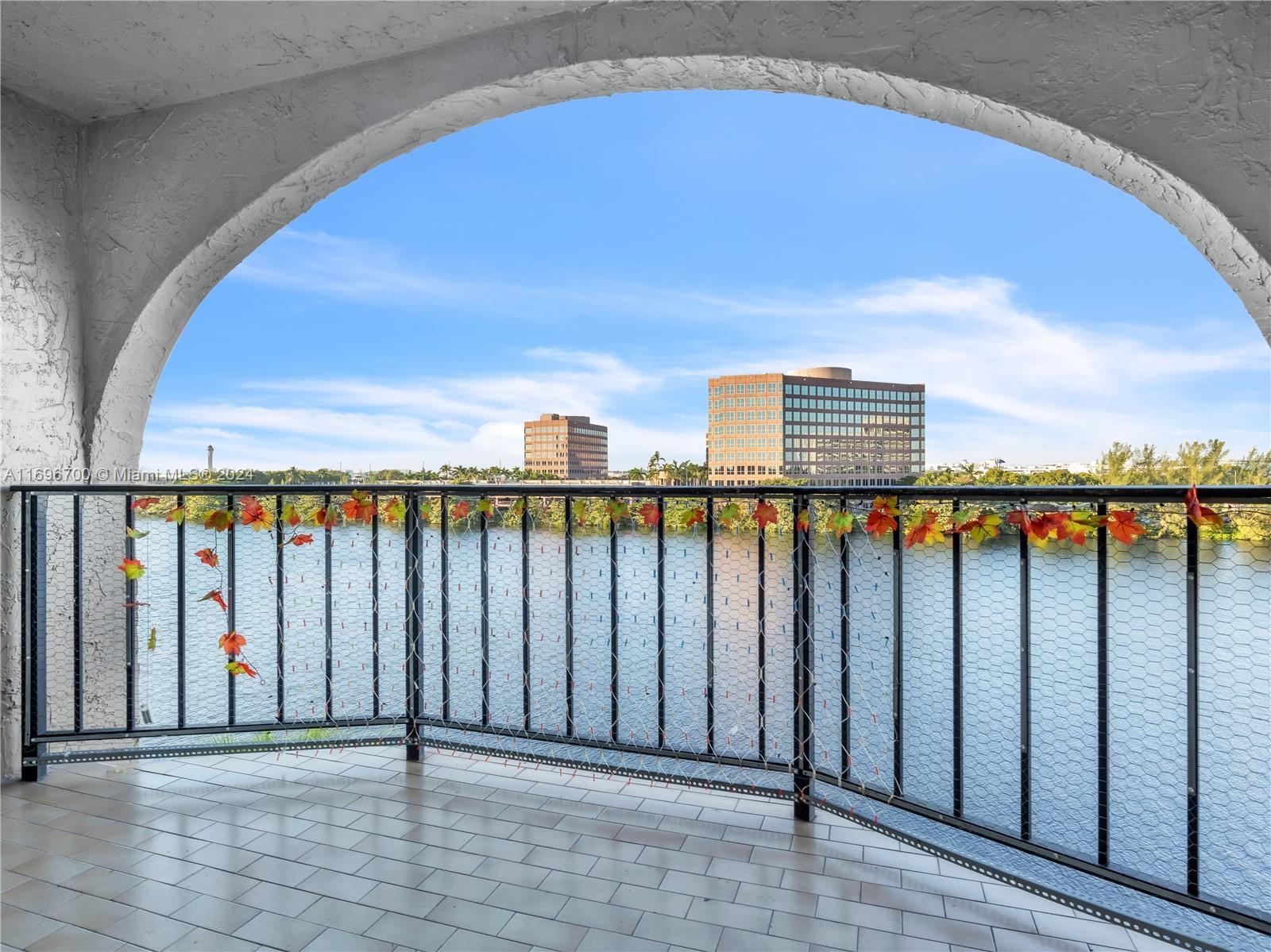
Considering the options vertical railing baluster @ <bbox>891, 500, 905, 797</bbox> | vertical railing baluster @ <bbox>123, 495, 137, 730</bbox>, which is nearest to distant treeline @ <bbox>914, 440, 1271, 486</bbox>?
vertical railing baluster @ <bbox>891, 500, 905, 797</bbox>

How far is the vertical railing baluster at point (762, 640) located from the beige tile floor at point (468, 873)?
25 centimetres

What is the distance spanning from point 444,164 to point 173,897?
40.5 feet

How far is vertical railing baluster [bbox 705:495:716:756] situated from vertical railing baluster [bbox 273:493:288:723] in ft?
5.47

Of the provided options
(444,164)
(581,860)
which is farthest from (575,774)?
(444,164)

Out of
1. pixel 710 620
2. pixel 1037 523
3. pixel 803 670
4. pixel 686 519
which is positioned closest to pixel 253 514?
pixel 686 519

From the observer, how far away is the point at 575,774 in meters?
2.36

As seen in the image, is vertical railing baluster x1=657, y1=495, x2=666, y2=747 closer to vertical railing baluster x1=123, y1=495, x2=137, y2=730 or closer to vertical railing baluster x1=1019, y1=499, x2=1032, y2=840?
vertical railing baluster x1=1019, y1=499, x2=1032, y2=840

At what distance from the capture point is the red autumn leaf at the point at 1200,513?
139cm

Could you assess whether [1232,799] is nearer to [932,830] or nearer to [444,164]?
[932,830]

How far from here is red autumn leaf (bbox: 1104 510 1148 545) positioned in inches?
59.8

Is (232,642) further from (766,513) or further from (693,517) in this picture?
(766,513)

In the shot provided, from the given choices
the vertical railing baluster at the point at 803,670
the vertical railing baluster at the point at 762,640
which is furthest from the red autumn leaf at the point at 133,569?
the vertical railing baluster at the point at 803,670

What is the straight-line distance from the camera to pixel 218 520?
250 centimetres

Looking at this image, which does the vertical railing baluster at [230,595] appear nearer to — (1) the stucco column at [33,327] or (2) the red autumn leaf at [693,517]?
(1) the stucco column at [33,327]
